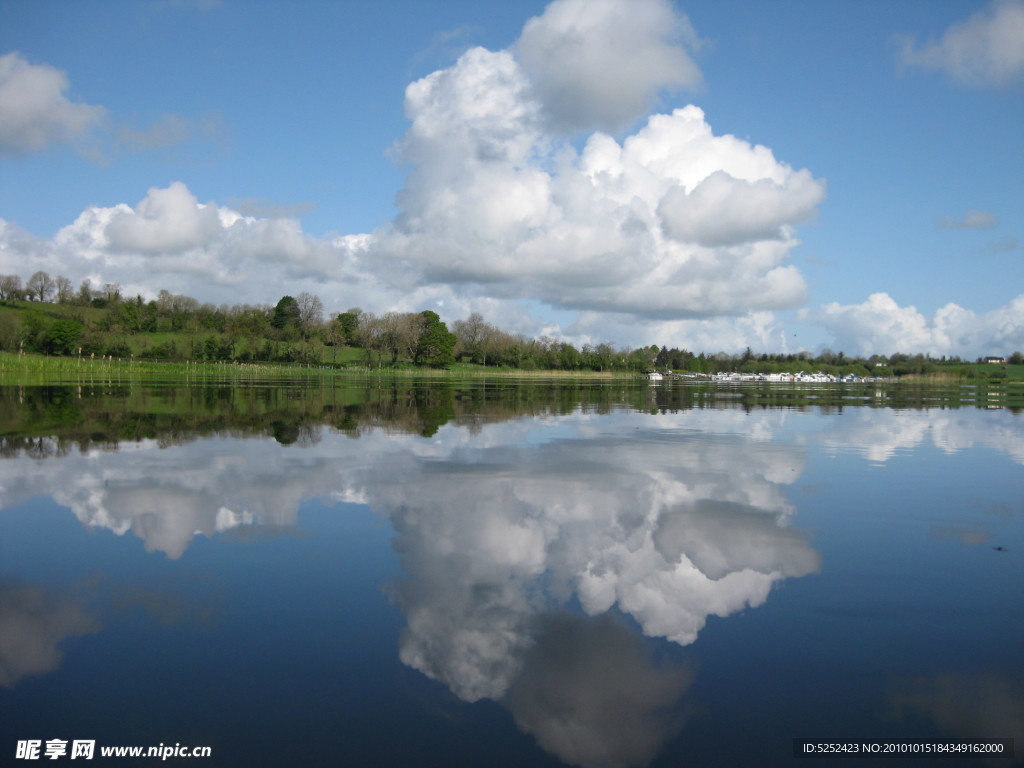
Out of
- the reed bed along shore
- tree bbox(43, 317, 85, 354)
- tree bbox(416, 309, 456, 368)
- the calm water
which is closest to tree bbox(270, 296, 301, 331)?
tree bbox(416, 309, 456, 368)

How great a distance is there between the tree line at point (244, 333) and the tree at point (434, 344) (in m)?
0.19

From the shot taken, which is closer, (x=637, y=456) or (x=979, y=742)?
(x=979, y=742)

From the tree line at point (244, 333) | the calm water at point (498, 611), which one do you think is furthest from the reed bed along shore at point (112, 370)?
the calm water at point (498, 611)

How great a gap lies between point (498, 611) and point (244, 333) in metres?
118

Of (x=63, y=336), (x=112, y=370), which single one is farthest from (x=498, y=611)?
(x=63, y=336)

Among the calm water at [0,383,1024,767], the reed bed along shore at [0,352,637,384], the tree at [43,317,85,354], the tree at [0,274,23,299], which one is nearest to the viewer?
the calm water at [0,383,1024,767]

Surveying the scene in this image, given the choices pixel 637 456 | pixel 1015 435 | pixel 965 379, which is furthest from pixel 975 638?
pixel 965 379

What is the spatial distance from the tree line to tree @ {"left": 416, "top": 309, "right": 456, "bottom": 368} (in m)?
0.19

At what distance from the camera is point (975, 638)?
5.92 meters

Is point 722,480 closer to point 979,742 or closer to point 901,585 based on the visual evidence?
point 901,585

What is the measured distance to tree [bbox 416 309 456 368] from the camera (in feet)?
408

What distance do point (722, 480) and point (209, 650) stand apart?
10.1 metres

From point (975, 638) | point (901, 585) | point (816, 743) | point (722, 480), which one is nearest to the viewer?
point (816, 743)

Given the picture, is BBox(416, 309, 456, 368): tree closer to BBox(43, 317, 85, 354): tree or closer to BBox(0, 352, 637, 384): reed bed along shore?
BBox(0, 352, 637, 384): reed bed along shore
